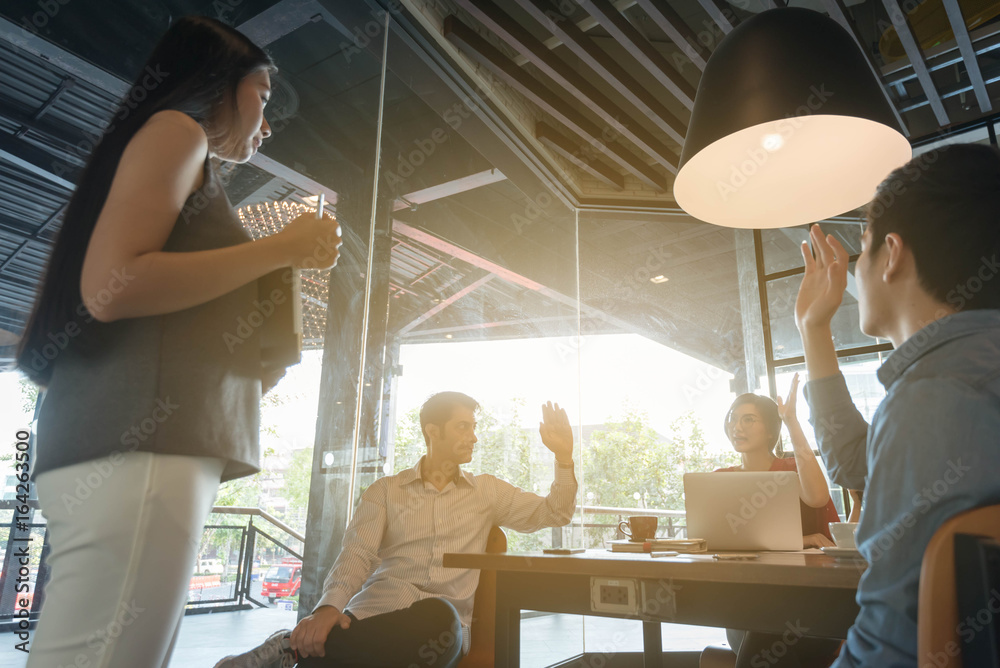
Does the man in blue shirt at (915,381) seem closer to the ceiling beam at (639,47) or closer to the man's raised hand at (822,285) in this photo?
the man's raised hand at (822,285)

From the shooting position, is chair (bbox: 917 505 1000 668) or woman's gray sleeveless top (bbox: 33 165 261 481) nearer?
chair (bbox: 917 505 1000 668)

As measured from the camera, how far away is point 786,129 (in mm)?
1667

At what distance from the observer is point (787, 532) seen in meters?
1.81

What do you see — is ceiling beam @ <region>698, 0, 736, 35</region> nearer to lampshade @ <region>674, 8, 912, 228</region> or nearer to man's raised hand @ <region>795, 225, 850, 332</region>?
lampshade @ <region>674, 8, 912, 228</region>

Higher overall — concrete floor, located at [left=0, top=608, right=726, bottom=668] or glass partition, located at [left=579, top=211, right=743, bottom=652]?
glass partition, located at [left=579, top=211, right=743, bottom=652]

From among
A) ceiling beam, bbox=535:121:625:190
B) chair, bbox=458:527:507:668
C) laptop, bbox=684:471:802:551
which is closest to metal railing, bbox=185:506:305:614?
chair, bbox=458:527:507:668

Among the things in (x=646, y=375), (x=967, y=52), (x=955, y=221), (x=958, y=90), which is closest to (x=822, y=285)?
(x=955, y=221)

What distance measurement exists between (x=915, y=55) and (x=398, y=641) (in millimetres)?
3633

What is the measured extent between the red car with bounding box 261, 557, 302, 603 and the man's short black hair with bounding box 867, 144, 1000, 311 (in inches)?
78.8

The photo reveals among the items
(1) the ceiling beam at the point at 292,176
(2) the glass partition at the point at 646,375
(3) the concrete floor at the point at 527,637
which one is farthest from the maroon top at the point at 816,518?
(1) the ceiling beam at the point at 292,176

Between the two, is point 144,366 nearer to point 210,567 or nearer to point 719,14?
point 210,567

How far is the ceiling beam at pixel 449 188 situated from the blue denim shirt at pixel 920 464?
245 cm

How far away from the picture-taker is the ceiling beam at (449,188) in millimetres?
3000

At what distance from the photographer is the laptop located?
1812mm
